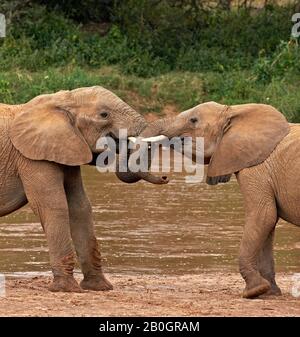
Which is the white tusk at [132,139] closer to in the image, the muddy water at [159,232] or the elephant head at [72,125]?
the elephant head at [72,125]

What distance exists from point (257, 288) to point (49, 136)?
1893 mm

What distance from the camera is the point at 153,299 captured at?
9.91m

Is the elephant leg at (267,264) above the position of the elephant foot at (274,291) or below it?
above

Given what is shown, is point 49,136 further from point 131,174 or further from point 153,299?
point 153,299

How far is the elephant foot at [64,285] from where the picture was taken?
33.7ft

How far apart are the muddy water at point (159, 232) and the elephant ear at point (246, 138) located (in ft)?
7.05

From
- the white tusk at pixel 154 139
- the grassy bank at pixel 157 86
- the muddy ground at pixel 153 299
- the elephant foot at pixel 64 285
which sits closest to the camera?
the muddy ground at pixel 153 299

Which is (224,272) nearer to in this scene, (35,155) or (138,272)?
(138,272)

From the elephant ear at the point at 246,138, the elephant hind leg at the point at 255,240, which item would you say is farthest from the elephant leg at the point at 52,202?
the elephant hind leg at the point at 255,240

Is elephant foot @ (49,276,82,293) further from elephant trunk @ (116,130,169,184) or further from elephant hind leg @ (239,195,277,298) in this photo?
elephant hind leg @ (239,195,277,298)

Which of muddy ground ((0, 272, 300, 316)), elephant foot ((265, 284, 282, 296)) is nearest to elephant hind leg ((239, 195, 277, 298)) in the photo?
muddy ground ((0, 272, 300, 316))

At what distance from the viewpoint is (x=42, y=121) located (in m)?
10.2

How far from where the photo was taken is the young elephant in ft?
33.1
